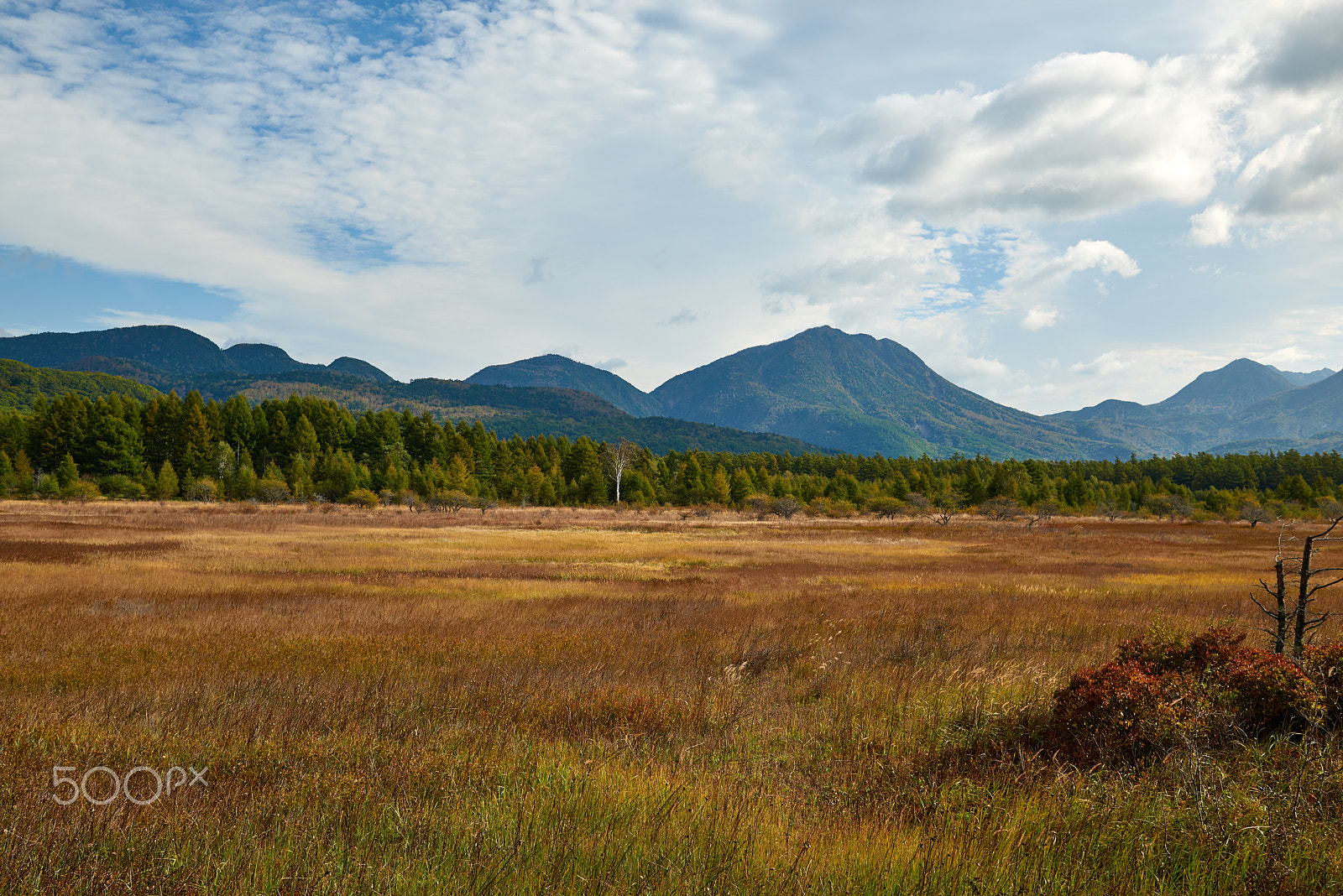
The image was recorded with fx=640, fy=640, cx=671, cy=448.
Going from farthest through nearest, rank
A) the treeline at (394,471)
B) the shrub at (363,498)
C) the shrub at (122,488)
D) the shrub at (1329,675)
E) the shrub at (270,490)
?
the treeline at (394,471) < the shrub at (270,490) < the shrub at (122,488) < the shrub at (363,498) < the shrub at (1329,675)

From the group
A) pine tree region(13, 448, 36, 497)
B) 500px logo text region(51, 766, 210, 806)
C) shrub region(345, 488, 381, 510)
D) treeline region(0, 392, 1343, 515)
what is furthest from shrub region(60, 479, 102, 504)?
500px logo text region(51, 766, 210, 806)

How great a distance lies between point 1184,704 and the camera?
223 inches

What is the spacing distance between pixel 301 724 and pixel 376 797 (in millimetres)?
2323

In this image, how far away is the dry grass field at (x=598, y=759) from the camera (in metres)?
3.52

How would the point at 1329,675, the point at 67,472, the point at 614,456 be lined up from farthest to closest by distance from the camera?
the point at 614,456
the point at 67,472
the point at 1329,675

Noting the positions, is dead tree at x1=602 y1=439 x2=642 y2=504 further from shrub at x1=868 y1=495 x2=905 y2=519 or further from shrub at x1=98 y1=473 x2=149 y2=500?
shrub at x1=98 y1=473 x2=149 y2=500

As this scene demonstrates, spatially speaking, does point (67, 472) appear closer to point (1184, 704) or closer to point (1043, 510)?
point (1184, 704)

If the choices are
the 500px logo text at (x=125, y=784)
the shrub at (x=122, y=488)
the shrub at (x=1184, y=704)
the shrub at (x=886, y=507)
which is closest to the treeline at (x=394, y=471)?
the shrub at (x=122, y=488)

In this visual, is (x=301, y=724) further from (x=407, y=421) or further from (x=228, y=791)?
(x=407, y=421)

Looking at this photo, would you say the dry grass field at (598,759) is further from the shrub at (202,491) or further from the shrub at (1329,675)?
the shrub at (202,491)

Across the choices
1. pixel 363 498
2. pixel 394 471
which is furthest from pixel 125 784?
pixel 394 471

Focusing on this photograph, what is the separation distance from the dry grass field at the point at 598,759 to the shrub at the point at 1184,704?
0.31 m

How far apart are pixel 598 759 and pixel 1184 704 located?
203 inches

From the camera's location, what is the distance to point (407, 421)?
383ft
